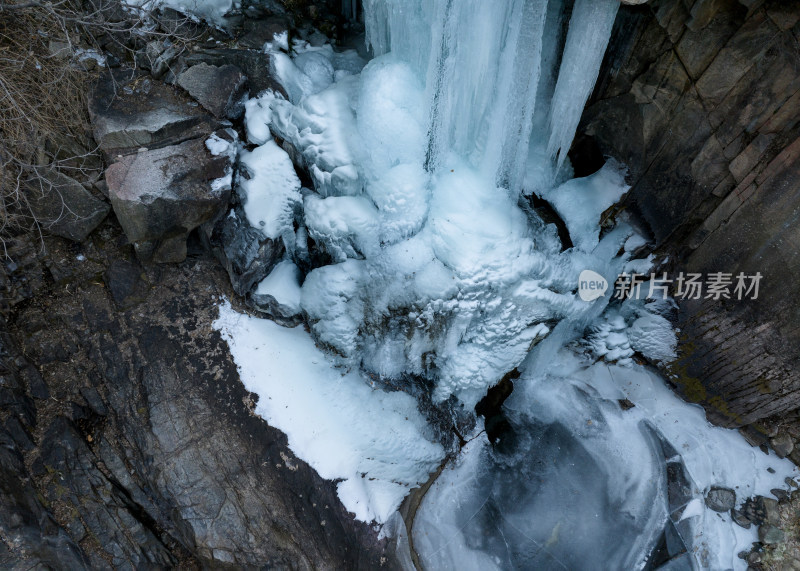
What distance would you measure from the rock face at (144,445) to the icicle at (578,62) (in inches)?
138

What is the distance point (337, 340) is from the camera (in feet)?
14.7

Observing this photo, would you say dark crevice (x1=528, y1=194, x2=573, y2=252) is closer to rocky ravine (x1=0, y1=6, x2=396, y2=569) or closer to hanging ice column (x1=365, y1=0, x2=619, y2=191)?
hanging ice column (x1=365, y1=0, x2=619, y2=191)

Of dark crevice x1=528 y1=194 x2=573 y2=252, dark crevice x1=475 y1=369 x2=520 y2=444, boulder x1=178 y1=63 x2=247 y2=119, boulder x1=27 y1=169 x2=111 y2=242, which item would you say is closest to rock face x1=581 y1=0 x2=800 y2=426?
dark crevice x1=528 y1=194 x2=573 y2=252

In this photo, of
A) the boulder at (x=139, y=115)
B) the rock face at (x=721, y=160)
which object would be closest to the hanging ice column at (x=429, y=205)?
the rock face at (x=721, y=160)

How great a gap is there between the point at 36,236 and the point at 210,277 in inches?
57.9

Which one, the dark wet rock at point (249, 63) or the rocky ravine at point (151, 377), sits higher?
the dark wet rock at point (249, 63)

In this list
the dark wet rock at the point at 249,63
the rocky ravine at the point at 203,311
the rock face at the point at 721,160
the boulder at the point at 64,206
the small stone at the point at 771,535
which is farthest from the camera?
the dark wet rock at the point at 249,63

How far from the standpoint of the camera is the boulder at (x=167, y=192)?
4.16 metres

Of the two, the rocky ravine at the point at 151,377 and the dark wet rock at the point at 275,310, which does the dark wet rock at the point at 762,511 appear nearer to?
the rocky ravine at the point at 151,377

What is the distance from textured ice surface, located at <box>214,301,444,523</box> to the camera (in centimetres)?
422

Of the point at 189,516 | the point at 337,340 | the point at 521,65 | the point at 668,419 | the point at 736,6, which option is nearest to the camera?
the point at 736,6

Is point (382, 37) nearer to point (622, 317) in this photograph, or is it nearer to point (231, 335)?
point (231, 335)

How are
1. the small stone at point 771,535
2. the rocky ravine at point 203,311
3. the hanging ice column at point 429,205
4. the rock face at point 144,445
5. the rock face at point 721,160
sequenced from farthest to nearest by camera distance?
the small stone at point 771,535 → the hanging ice column at point 429,205 → the rock face at point 144,445 → the rocky ravine at point 203,311 → the rock face at point 721,160

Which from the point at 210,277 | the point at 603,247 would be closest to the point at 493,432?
the point at 603,247
